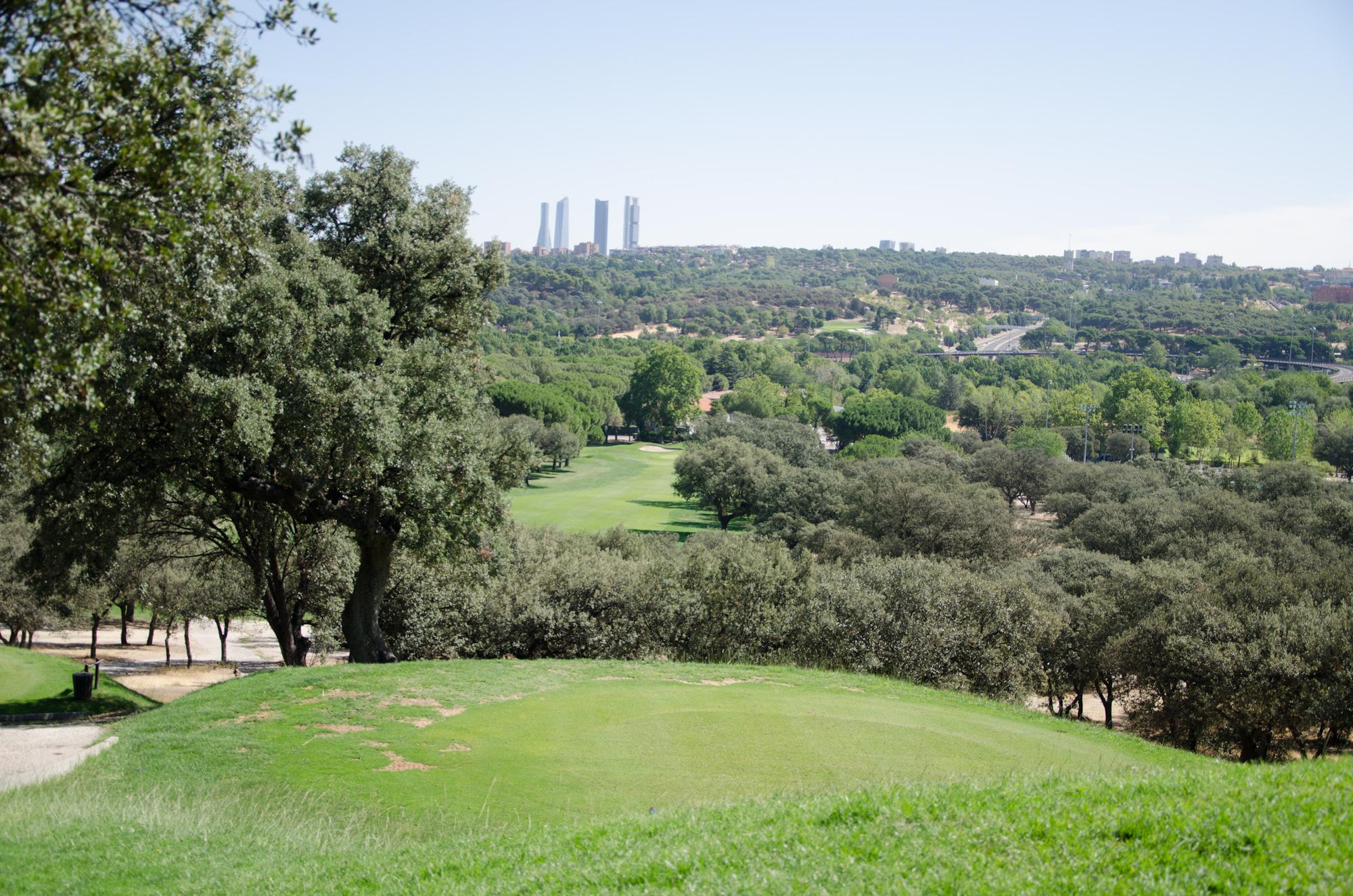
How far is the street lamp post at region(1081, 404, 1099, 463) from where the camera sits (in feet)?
379

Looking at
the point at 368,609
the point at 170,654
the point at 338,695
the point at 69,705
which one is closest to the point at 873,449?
the point at 170,654

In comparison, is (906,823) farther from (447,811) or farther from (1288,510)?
(1288,510)

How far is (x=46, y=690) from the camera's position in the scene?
24.3m

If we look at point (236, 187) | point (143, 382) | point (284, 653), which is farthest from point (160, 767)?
point (284, 653)

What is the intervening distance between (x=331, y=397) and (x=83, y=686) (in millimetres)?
11651

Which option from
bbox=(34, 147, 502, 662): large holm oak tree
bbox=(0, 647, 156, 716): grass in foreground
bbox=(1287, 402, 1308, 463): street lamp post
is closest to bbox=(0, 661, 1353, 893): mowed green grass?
bbox=(34, 147, 502, 662): large holm oak tree

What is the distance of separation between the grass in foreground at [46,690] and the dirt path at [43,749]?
4821mm

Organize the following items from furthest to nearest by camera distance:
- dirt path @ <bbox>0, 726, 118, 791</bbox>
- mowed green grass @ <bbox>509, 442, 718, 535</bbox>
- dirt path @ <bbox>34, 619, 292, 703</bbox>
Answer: mowed green grass @ <bbox>509, 442, 718, 535</bbox> < dirt path @ <bbox>34, 619, 292, 703</bbox> < dirt path @ <bbox>0, 726, 118, 791</bbox>

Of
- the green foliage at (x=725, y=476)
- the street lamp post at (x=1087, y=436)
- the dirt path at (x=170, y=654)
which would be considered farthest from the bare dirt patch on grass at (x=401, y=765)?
the street lamp post at (x=1087, y=436)

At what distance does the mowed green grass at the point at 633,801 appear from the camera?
7.34 metres

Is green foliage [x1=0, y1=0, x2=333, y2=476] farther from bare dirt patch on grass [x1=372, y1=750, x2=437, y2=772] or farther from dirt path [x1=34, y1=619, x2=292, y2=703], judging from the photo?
dirt path [x1=34, y1=619, x2=292, y2=703]

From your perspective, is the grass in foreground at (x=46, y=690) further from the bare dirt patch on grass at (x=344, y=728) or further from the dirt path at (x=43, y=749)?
the bare dirt patch on grass at (x=344, y=728)

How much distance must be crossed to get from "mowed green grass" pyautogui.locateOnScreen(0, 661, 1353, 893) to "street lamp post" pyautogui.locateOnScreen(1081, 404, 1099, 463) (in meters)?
107

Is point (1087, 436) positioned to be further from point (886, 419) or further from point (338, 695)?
point (338, 695)
